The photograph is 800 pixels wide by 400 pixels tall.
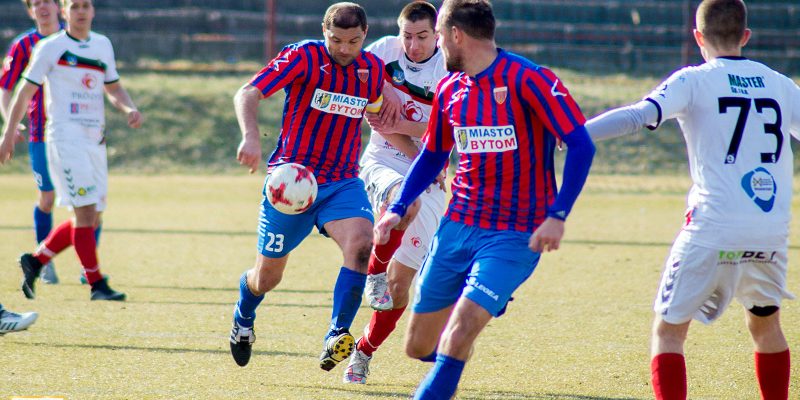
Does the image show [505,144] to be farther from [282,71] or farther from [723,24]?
[282,71]

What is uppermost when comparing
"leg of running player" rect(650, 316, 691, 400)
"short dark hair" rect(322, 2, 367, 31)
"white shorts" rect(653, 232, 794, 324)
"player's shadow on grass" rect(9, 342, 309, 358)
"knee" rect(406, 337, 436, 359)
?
"short dark hair" rect(322, 2, 367, 31)

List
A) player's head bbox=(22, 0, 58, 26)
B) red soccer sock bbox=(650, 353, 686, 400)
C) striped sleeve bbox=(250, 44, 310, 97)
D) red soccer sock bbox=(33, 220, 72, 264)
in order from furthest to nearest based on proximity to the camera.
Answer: player's head bbox=(22, 0, 58, 26), red soccer sock bbox=(33, 220, 72, 264), striped sleeve bbox=(250, 44, 310, 97), red soccer sock bbox=(650, 353, 686, 400)

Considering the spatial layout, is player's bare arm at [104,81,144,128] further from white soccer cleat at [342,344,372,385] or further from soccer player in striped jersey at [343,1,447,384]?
white soccer cleat at [342,344,372,385]

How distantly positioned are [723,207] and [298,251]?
6579 mm

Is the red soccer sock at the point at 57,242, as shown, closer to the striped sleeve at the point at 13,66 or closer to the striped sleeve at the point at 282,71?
the striped sleeve at the point at 13,66

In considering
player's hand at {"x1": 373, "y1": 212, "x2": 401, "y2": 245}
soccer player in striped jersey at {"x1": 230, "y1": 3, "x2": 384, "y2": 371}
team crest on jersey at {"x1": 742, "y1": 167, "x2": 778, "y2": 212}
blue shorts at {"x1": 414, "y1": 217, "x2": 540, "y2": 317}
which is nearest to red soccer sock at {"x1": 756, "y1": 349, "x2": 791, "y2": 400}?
team crest on jersey at {"x1": 742, "y1": 167, "x2": 778, "y2": 212}

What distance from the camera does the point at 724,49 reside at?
165 inches

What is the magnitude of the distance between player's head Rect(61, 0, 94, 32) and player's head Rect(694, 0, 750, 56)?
4955 millimetres

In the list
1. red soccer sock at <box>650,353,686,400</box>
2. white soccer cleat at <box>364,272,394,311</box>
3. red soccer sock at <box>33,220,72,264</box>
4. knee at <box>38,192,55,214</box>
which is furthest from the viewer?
knee at <box>38,192,55,214</box>

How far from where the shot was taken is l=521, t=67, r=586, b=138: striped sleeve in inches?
160

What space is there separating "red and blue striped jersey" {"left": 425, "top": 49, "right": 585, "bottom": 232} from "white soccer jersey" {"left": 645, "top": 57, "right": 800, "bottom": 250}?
1.50 ft

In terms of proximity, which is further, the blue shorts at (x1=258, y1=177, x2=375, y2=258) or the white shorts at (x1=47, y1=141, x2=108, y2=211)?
the white shorts at (x1=47, y1=141, x2=108, y2=211)

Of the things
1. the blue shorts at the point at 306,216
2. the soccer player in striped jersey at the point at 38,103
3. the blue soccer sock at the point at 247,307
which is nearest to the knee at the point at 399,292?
the blue shorts at the point at 306,216

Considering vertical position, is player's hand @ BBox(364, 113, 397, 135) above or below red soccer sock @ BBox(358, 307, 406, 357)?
above
